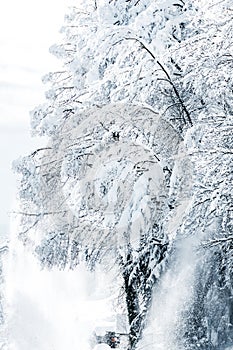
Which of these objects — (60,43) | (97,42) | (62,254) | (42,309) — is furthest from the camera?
(42,309)

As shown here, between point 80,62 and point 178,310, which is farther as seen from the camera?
point 178,310

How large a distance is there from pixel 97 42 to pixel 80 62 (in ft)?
4.74

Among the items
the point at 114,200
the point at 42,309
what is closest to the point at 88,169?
the point at 114,200

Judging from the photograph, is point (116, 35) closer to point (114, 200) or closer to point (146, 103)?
point (146, 103)

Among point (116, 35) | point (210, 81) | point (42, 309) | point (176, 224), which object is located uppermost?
point (116, 35)

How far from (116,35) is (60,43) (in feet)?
14.5

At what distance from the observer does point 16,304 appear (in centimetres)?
4459

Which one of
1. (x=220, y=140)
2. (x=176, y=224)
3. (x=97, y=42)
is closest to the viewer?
(x=220, y=140)

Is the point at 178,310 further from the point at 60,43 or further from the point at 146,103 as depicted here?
the point at 60,43

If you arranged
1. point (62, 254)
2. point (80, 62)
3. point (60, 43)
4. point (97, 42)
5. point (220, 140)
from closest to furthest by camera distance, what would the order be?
point (220, 140) < point (97, 42) < point (80, 62) < point (62, 254) < point (60, 43)

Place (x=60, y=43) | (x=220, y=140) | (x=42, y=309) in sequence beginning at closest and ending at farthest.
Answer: (x=220, y=140), (x=60, y=43), (x=42, y=309)

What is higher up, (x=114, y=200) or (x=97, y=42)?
(x=97, y=42)

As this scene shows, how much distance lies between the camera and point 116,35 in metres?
9.27

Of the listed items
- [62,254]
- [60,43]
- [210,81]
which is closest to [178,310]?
[62,254]
